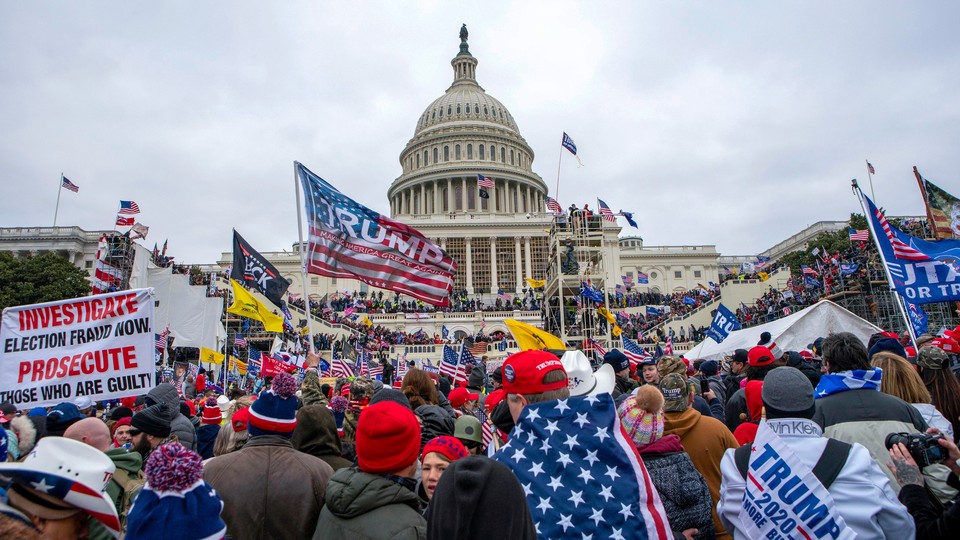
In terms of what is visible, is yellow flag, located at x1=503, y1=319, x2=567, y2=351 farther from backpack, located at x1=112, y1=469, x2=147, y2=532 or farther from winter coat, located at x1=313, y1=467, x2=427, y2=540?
winter coat, located at x1=313, y1=467, x2=427, y2=540

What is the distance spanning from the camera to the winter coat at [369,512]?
2.75 meters

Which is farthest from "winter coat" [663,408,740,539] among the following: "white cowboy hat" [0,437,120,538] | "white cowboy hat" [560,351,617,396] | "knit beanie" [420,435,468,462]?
"white cowboy hat" [0,437,120,538]

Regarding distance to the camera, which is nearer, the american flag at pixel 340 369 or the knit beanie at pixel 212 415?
the knit beanie at pixel 212 415

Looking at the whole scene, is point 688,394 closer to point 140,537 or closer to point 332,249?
point 140,537

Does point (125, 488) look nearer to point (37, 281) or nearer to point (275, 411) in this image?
point (275, 411)

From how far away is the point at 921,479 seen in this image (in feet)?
9.11

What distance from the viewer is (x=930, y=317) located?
23.9m

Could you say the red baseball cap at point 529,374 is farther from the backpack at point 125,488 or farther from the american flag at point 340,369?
the american flag at point 340,369

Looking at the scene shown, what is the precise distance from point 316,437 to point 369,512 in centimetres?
151

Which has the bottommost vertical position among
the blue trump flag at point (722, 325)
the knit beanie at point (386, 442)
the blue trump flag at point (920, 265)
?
the knit beanie at point (386, 442)

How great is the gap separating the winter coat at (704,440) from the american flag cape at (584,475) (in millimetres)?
1316

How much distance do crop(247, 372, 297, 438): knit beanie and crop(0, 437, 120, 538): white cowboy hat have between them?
1496 mm

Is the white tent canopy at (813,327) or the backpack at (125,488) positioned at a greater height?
the white tent canopy at (813,327)

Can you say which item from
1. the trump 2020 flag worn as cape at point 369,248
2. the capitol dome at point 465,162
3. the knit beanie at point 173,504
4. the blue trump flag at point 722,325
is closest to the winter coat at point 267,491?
the knit beanie at point 173,504
